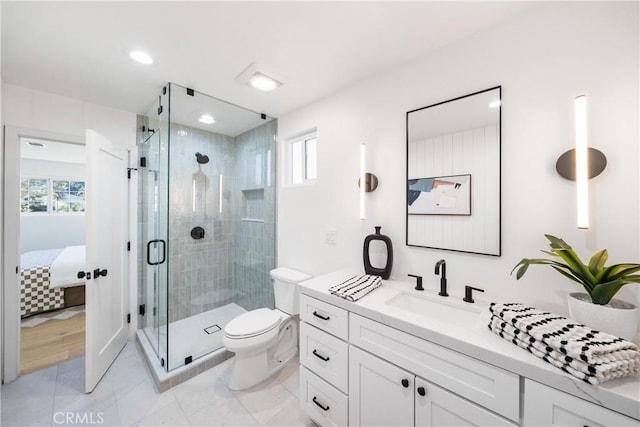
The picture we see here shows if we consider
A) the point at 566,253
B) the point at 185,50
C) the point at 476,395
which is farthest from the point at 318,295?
the point at 185,50

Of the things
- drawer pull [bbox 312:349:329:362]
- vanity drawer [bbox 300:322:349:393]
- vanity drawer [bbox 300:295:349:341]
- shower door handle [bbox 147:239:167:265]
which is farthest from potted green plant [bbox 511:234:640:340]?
shower door handle [bbox 147:239:167:265]

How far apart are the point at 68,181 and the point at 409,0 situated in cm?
712

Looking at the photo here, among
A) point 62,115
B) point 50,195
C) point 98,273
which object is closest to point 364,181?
point 98,273

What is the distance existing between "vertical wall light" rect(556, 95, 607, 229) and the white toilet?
5.98 feet

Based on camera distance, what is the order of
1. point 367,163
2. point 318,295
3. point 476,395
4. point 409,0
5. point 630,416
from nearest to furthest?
point 630,416 < point 476,395 < point 409,0 < point 318,295 < point 367,163

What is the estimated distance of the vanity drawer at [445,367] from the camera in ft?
2.87

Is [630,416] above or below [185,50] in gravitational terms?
below

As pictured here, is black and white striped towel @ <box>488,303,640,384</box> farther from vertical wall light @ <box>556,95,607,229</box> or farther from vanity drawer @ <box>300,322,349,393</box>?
vanity drawer @ <box>300,322,349,393</box>

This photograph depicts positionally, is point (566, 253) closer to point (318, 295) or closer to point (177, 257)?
point (318, 295)

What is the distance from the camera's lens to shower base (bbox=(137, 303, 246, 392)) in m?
1.93

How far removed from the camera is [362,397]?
4.19 feet

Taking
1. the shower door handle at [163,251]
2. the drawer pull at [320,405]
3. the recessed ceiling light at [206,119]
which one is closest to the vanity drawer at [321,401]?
the drawer pull at [320,405]

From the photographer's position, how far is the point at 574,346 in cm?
76

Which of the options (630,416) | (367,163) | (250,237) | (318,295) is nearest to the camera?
(630,416)
